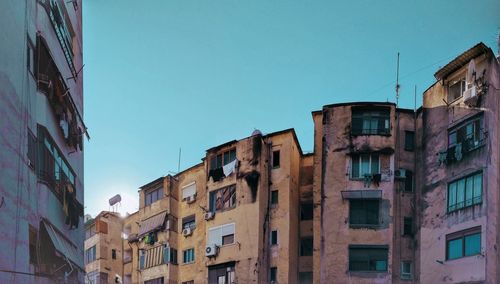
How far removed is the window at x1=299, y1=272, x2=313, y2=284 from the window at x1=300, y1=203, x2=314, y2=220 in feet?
9.26

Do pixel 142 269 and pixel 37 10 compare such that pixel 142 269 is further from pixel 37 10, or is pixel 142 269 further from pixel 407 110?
pixel 37 10

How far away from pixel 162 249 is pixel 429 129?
17111mm

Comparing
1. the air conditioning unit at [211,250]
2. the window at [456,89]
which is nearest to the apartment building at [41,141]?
the air conditioning unit at [211,250]

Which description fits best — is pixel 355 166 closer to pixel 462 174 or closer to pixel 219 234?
pixel 462 174

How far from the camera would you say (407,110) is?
30.9 meters

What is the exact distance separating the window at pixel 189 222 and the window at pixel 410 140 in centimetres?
1314

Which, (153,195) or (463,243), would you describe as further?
(153,195)

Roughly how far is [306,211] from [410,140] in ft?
21.5

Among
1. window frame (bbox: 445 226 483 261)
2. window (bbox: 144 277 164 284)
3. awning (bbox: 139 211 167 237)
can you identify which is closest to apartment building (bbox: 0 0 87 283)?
window frame (bbox: 445 226 483 261)

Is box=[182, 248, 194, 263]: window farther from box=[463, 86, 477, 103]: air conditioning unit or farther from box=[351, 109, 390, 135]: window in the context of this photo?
box=[463, 86, 477, 103]: air conditioning unit

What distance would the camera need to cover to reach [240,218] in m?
33.3

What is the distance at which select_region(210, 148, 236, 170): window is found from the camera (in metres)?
35.0

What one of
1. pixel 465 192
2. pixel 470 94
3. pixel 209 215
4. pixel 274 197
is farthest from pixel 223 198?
pixel 470 94

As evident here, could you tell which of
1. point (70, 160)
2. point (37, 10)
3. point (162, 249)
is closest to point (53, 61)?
point (37, 10)
